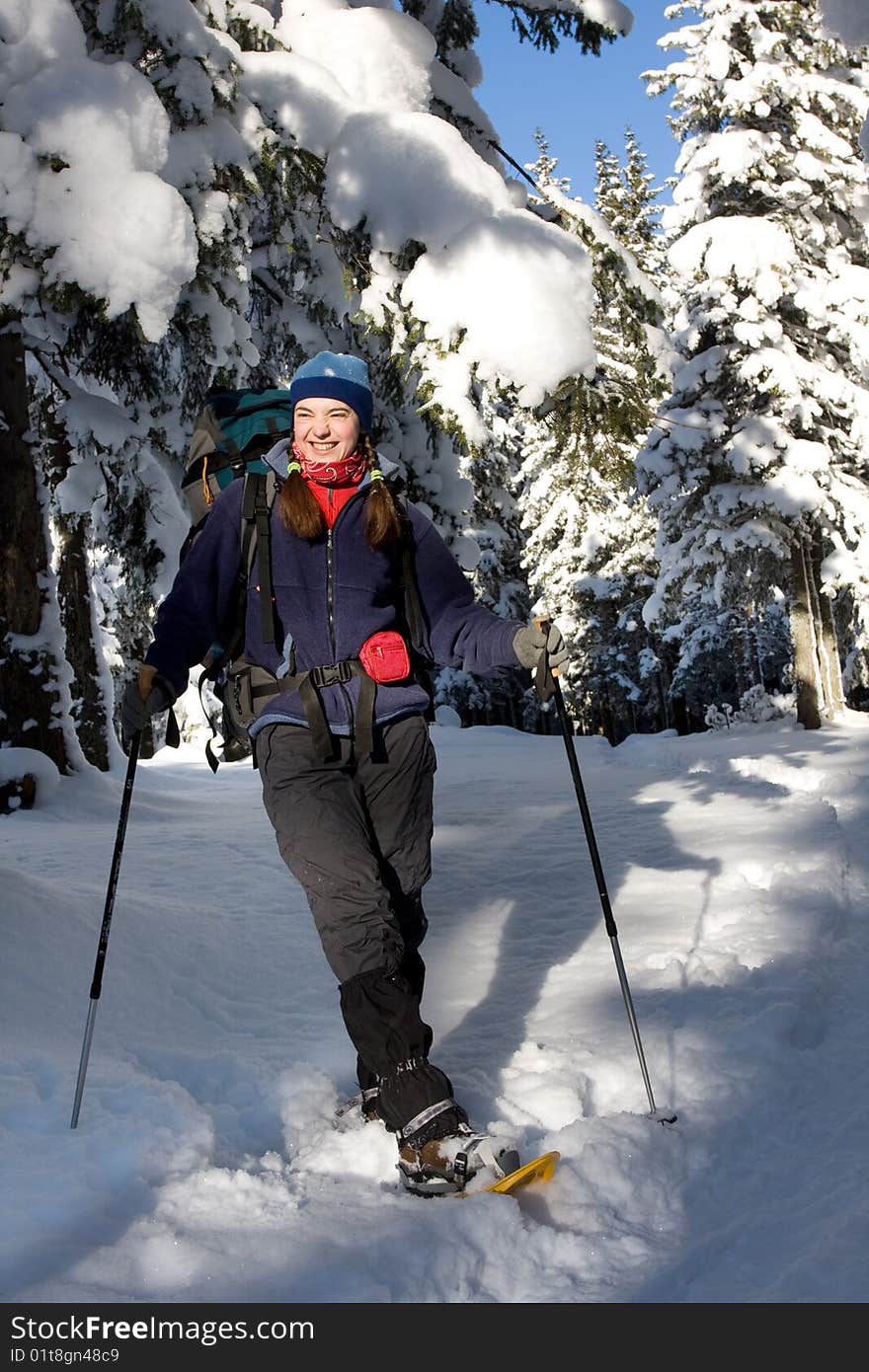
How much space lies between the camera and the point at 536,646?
341 cm

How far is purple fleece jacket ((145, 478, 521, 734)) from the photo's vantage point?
3391mm

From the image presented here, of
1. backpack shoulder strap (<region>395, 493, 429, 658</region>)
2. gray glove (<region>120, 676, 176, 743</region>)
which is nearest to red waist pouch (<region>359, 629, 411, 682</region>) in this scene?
backpack shoulder strap (<region>395, 493, 429, 658</region>)

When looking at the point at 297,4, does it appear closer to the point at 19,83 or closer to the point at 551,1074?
the point at 19,83

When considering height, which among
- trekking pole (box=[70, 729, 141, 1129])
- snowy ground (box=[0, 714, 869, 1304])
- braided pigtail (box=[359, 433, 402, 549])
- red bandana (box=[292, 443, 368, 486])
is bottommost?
snowy ground (box=[0, 714, 869, 1304])

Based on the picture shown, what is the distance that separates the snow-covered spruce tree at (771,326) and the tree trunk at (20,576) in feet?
40.1

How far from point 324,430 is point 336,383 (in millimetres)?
184

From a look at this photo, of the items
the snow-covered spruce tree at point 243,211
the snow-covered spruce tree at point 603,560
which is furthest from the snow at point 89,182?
the snow-covered spruce tree at point 603,560

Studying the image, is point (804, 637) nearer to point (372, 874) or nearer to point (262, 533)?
point (262, 533)

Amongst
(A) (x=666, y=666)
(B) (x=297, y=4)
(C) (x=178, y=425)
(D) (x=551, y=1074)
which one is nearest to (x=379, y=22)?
(B) (x=297, y=4)

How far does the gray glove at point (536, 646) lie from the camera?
3.41 m

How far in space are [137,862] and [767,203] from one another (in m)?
18.4

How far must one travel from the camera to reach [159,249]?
254 inches

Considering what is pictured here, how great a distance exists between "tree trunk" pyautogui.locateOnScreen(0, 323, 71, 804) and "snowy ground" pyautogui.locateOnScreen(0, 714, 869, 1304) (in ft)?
6.01

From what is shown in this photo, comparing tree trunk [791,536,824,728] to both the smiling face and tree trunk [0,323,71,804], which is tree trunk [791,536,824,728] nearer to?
tree trunk [0,323,71,804]
